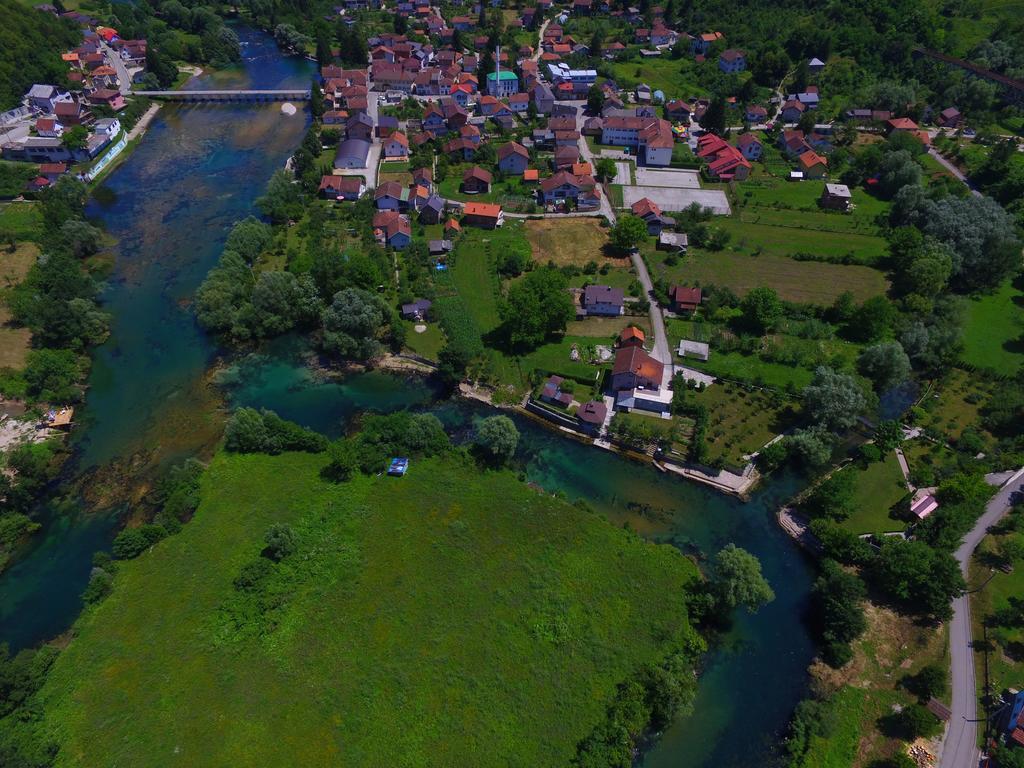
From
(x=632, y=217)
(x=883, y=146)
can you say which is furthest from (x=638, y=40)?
(x=632, y=217)

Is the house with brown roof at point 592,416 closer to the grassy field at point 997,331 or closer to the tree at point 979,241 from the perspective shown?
the grassy field at point 997,331

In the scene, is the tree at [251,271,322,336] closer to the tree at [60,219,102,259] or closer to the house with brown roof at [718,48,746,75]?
the tree at [60,219,102,259]

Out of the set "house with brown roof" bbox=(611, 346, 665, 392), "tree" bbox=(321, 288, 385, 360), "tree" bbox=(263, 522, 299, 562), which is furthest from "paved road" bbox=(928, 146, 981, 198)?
"tree" bbox=(263, 522, 299, 562)

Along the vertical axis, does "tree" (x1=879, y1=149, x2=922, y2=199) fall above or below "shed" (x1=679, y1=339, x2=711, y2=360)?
above

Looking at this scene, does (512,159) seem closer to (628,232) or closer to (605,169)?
(605,169)

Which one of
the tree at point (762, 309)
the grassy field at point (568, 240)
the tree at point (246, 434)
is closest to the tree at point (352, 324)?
the tree at point (246, 434)

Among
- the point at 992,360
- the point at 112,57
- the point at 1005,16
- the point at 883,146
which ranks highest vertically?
the point at 1005,16

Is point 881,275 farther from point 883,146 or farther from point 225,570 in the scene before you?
point 225,570

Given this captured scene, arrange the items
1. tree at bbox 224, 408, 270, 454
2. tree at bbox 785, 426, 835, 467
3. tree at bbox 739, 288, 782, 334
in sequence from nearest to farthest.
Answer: tree at bbox 785, 426, 835, 467 → tree at bbox 224, 408, 270, 454 → tree at bbox 739, 288, 782, 334
